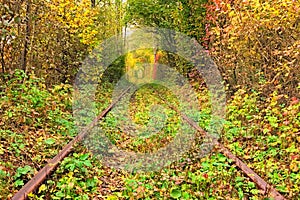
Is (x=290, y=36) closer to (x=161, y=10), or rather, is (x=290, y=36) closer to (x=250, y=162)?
(x=250, y=162)

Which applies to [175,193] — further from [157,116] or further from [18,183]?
[157,116]

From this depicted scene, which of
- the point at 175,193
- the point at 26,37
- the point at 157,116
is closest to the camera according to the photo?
the point at 175,193

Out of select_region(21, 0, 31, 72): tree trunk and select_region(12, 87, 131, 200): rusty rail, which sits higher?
select_region(21, 0, 31, 72): tree trunk

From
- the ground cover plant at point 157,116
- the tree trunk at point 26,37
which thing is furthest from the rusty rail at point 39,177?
the tree trunk at point 26,37

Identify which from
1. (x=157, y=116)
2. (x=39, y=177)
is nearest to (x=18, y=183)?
(x=39, y=177)

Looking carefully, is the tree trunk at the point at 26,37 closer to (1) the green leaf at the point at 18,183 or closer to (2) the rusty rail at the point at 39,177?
(2) the rusty rail at the point at 39,177

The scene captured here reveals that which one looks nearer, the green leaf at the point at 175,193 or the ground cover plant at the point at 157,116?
the green leaf at the point at 175,193

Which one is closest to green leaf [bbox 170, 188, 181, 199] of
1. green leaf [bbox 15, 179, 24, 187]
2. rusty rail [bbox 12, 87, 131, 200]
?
rusty rail [bbox 12, 87, 131, 200]

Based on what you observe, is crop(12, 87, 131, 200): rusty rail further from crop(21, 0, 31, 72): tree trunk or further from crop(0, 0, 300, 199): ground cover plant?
crop(21, 0, 31, 72): tree trunk

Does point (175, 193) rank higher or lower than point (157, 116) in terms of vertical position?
lower

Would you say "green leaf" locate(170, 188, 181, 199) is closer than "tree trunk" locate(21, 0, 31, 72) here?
Yes

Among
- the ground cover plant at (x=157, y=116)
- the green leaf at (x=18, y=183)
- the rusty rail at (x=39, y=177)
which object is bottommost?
the green leaf at (x=18, y=183)

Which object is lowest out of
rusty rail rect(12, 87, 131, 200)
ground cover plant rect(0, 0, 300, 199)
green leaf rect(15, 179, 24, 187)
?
green leaf rect(15, 179, 24, 187)

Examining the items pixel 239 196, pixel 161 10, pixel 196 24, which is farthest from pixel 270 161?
pixel 161 10
